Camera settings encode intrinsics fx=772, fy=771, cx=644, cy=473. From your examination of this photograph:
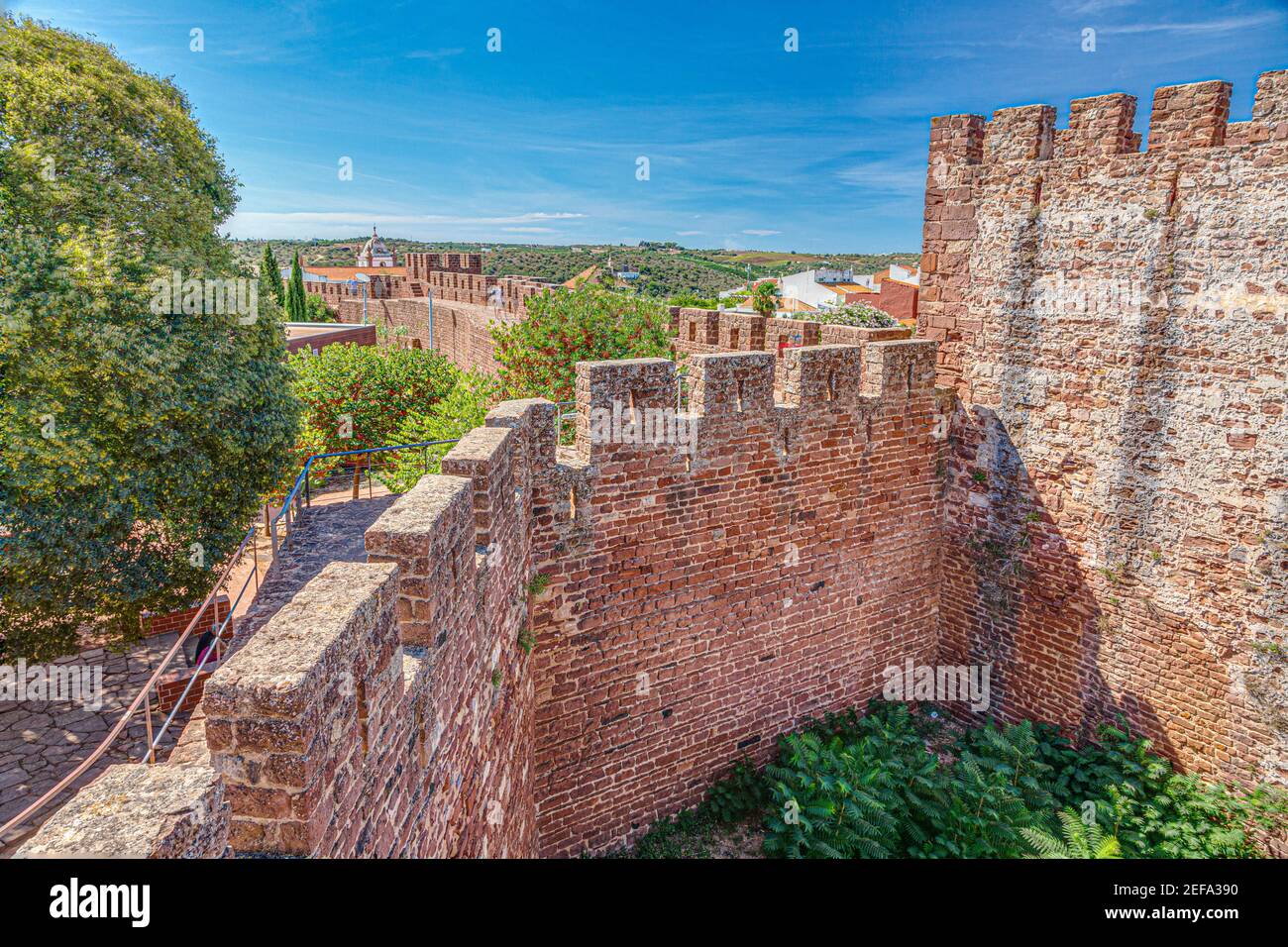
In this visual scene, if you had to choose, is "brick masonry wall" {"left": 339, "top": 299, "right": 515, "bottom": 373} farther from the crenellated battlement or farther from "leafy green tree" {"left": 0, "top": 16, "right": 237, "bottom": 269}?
the crenellated battlement

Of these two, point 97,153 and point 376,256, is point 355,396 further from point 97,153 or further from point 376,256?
point 376,256

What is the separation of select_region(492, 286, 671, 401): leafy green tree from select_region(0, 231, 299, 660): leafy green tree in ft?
12.4

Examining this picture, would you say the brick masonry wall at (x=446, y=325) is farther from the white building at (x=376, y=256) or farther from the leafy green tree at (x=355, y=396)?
the white building at (x=376, y=256)

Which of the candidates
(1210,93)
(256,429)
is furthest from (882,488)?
(256,429)

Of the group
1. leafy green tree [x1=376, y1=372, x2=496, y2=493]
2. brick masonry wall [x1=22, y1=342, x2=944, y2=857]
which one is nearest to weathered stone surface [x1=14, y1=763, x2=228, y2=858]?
brick masonry wall [x1=22, y1=342, x2=944, y2=857]

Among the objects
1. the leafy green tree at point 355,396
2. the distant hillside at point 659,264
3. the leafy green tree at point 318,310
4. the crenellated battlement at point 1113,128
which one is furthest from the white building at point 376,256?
the crenellated battlement at point 1113,128

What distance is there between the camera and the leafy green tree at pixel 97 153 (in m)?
8.88

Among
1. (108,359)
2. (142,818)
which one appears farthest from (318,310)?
(142,818)

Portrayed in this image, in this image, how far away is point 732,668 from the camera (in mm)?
8383

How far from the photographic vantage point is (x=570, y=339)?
12023 mm

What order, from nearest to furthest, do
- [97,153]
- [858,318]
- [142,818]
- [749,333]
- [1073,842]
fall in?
[142,818] < [1073,842] < [97,153] < [749,333] < [858,318]

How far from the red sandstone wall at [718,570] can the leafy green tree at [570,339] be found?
4.19 meters

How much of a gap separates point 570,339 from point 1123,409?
746cm
